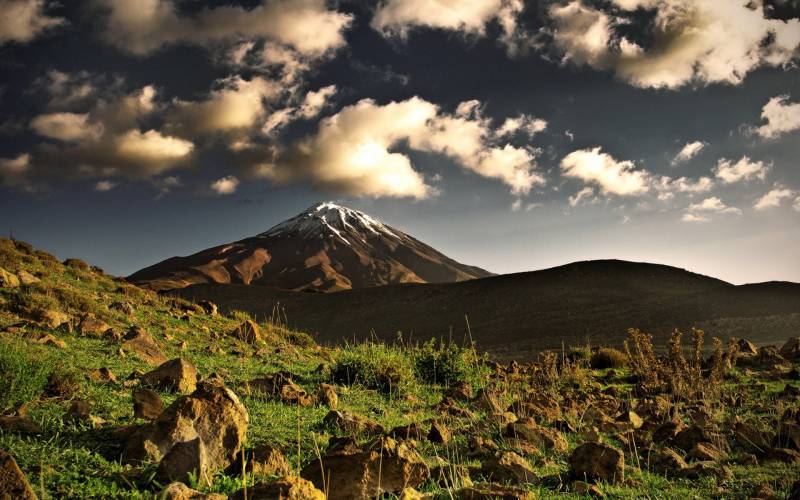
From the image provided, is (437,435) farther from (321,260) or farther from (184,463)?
(321,260)

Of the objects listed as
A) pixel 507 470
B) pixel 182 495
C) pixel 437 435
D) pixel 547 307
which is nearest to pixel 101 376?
pixel 437 435

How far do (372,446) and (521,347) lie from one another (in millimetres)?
19436

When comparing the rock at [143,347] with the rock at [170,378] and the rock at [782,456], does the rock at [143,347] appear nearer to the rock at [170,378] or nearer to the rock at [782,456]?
the rock at [170,378]

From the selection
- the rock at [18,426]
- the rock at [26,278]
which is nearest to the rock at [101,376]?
the rock at [18,426]

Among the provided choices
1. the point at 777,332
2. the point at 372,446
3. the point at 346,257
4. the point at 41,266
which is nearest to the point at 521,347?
the point at 777,332

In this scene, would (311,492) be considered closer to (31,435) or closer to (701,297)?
(31,435)

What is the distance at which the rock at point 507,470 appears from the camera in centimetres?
335

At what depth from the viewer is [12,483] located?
6.82ft

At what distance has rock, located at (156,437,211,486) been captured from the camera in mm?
2758

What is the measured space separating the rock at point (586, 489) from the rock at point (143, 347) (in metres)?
5.86

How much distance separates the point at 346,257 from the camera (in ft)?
442

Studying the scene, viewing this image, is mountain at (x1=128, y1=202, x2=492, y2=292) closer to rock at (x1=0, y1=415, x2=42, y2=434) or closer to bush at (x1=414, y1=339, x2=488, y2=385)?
bush at (x1=414, y1=339, x2=488, y2=385)

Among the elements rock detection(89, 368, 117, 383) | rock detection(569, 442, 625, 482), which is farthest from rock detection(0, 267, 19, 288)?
rock detection(569, 442, 625, 482)

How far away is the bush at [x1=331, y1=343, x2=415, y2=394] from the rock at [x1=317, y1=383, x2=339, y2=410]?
1412 mm
